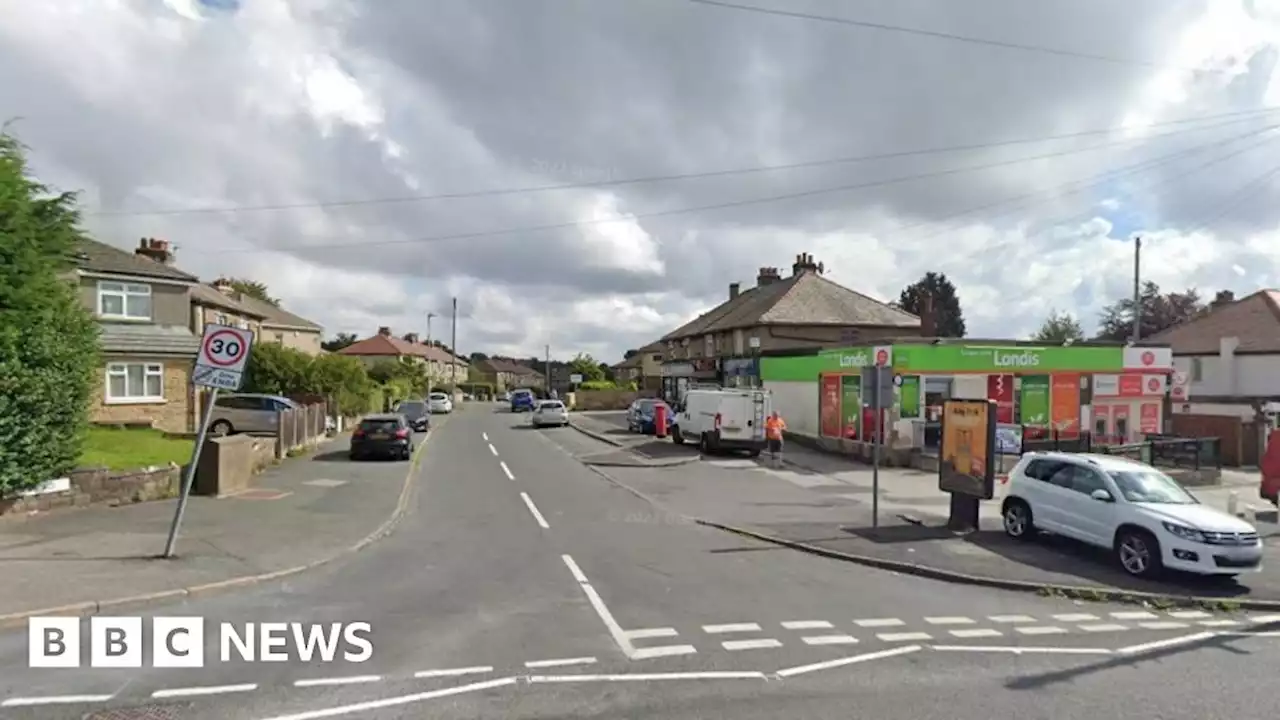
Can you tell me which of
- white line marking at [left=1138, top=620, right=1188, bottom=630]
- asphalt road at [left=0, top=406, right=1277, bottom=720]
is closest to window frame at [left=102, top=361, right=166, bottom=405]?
asphalt road at [left=0, top=406, right=1277, bottom=720]

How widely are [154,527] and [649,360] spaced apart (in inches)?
3015

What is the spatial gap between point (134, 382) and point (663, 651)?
28.1 m

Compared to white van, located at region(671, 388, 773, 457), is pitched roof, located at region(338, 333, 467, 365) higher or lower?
higher

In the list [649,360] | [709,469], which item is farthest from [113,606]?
[649,360]

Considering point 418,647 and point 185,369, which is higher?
point 185,369

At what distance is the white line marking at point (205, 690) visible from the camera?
5.76 m

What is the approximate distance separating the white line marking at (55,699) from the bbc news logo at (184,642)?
752 mm

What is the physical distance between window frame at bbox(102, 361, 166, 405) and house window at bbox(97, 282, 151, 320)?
1.91 meters

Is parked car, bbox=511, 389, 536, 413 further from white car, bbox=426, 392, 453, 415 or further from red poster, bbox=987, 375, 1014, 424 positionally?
red poster, bbox=987, 375, 1014, 424

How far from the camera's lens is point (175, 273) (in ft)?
101

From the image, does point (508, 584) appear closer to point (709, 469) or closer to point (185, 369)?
point (709, 469)

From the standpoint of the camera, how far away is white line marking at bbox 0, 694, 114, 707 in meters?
5.50

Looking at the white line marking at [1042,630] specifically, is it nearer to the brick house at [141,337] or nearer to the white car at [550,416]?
the brick house at [141,337]

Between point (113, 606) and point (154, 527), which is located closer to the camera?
point (113, 606)
